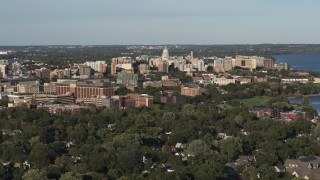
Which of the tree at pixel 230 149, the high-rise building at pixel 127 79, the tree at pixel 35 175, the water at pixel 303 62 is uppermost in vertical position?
the tree at pixel 35 175

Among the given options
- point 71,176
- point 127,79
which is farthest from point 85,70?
point 71,176

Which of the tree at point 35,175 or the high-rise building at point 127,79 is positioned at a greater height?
the tree at point 35,175

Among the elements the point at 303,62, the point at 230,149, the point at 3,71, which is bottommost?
the point at 303,62

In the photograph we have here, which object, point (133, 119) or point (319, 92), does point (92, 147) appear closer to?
point (133, 119)

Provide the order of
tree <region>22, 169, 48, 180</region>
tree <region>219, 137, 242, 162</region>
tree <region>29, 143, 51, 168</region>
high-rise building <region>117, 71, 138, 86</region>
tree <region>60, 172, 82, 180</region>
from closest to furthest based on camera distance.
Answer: tree <region>60, 172, 82, 180</region> → tree <region>22, 169, 48, 180</region> → tree <region>29, 143, 51, 168</region> → tree <region>219, 137, 242, 162</region> → high-rise building <region>117, 71, 138, 86</region>

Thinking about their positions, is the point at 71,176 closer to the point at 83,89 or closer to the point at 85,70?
the point at 83,89

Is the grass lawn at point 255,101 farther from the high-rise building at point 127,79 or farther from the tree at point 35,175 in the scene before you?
the tree at point 35,175

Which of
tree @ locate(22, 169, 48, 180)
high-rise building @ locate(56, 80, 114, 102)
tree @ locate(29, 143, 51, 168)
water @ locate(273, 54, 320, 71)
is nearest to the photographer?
tree @ locate(22, 169, 48, 180)

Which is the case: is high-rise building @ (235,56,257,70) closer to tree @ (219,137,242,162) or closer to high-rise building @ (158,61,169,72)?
high-rise building @ (158,61,169,72)

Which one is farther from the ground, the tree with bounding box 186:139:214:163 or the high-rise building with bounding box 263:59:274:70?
the tree with bounding box 186:139:214:163

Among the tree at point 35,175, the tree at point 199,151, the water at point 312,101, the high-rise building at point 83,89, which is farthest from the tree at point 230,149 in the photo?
the high-rise building at point 83,89

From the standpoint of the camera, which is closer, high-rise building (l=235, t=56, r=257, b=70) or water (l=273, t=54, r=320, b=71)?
high-rise building (l=235, t=56, r=257, b=70)

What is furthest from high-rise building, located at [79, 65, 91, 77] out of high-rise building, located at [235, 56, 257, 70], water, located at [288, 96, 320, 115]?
water, located at [288, 96, 320, 115]

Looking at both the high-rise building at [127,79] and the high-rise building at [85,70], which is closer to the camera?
the high-rise building at [127,79]
